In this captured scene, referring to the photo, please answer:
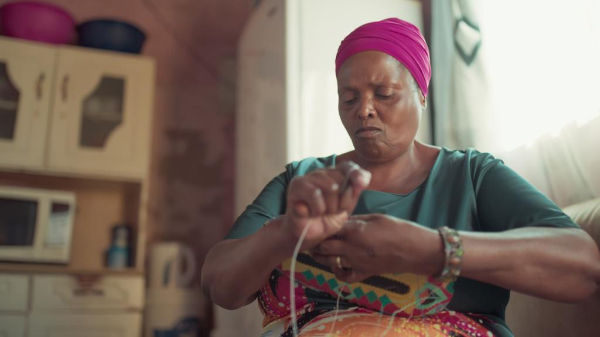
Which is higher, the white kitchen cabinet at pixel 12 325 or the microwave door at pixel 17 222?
the microwave door at pixel 17 222

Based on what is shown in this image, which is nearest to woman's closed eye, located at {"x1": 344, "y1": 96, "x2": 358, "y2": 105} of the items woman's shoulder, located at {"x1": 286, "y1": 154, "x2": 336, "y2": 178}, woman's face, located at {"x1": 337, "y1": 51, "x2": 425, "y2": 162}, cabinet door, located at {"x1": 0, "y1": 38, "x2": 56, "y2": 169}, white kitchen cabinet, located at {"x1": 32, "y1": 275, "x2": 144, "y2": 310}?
woman's face, located at {"x1": 337, "y1": 51, "x2": 425, "y2": 162}

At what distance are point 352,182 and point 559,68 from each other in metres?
0.95

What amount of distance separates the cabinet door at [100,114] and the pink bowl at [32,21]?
106 millimetres

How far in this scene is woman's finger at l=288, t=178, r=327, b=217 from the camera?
2.12 ft

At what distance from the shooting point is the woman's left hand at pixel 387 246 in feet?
2.29

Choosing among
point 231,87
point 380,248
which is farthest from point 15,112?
point 380,248

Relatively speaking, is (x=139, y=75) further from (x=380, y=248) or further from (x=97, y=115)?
(x=380, y=248)

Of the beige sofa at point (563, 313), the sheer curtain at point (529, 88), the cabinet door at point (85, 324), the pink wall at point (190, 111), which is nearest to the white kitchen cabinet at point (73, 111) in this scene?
the pink wall at point (190, 111)

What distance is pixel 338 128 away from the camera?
6.35 feet

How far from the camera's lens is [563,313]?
1.02 meters

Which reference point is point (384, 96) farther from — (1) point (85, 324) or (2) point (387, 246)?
(1) point (85, 324)

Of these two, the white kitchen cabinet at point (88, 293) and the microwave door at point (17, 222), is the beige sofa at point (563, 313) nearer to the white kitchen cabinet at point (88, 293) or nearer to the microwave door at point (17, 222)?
the white kitchen cabinet at point (88, 293)

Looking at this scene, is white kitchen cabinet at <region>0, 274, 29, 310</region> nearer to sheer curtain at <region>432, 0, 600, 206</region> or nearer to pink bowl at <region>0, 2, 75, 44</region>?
pink bowl at <region>0, 2, 75, 44</region>

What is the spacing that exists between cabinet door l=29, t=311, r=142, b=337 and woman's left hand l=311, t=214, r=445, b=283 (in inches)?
70.2
